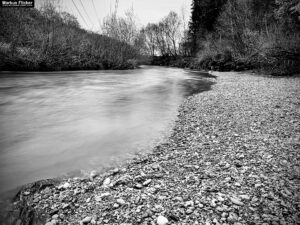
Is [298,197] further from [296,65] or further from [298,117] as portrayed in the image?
[296,65]

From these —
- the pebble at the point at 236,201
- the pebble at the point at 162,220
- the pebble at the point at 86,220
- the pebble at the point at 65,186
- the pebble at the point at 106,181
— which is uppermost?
the pebble at the point at 236,201

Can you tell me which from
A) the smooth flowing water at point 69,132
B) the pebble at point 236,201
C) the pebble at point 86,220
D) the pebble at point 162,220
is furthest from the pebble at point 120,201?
the pebble at point 236,201

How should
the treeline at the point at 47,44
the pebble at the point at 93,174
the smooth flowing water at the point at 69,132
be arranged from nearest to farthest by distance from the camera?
the pebble at the point at 93,174, the smooth flowing water at the point at 69,132, the treeline at the point at 47,44

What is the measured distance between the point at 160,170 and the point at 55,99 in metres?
7.17

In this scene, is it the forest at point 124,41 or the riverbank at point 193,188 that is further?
the forest at point 124,41

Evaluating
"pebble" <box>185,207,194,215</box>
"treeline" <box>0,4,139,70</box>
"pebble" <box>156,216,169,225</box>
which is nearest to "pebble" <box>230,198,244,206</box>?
"pebble" <box>185,207,194,215</box>

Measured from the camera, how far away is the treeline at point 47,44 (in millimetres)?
15064

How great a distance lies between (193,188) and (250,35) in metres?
22.1

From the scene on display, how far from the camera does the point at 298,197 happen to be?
7.14 feet

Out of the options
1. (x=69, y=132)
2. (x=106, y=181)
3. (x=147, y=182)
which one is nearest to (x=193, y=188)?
(x=147, y=182)

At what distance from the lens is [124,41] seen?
1028 inches

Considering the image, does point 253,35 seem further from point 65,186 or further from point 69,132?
point 65,186

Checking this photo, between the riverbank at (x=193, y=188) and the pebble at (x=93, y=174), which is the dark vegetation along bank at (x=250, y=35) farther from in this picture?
the pebble at (x=93, y=174)

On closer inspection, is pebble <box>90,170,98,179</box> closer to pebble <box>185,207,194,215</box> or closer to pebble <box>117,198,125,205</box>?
pebble <box>117,198,125,205</box>
